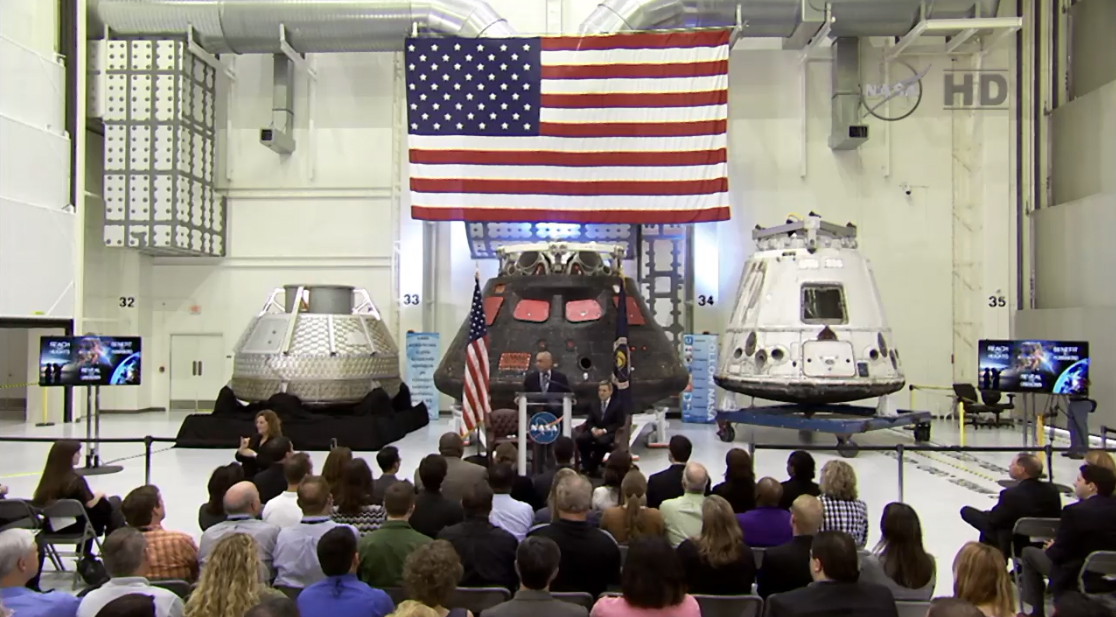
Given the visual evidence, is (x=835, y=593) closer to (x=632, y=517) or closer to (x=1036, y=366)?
(x=632, y=517)

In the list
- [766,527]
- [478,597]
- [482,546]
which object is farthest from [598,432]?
[478,597]

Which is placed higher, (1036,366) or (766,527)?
(1036,366)

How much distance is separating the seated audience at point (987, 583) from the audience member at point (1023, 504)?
2.15m

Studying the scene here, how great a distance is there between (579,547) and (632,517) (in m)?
0.58

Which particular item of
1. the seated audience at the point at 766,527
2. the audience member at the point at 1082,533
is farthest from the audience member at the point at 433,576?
the audience member at the point at 1082,533

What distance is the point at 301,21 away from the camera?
1403 cm

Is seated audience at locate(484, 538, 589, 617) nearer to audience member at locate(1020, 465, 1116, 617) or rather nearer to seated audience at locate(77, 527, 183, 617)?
seated audience at locate(77, 527, 183, 617)

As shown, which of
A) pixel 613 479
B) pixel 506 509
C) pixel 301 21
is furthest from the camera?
pixel 301 21

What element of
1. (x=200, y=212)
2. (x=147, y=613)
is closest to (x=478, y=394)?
(x=147, y=613)

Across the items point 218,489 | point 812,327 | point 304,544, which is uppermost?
point 812,327

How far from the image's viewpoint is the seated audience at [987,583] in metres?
2.97

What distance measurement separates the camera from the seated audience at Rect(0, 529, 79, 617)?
307 cm

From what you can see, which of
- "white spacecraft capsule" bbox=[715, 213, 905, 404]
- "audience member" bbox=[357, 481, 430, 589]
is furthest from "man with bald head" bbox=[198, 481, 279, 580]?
"white spacecraft capsule" bbox=[715, 213, 905, 404]

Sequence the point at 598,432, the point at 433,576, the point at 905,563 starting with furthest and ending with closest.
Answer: the point at 598,432
the point at 905,563
the point at 433,576
